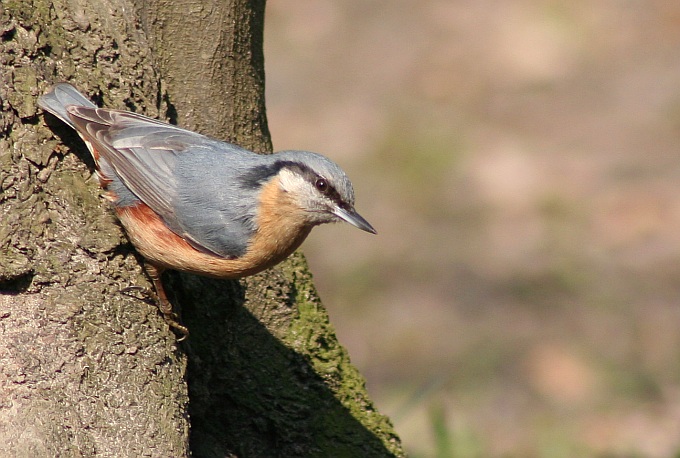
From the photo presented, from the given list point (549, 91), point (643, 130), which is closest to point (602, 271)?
point (643, 130)

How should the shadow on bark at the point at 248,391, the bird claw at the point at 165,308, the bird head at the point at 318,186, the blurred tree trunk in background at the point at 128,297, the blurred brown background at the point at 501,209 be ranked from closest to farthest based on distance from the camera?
the blurred tree trunk in background at the point at 128,297
the bird claw at the point at 165,308
the bird head at the point at 318,186
the shadow on bark at the point at 248,391
the blurred brown background at the point at 501,209

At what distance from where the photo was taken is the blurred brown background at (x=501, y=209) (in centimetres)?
588

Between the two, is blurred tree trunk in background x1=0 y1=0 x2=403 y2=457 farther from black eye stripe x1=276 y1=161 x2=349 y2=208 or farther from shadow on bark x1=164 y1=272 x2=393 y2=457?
black eye stripe x1=276 y1=161 x2=349 y2=208

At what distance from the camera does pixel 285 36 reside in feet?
30.8

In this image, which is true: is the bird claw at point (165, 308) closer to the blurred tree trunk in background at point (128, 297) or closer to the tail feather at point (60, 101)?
the blurred tree trunk in background at point (128, 297)

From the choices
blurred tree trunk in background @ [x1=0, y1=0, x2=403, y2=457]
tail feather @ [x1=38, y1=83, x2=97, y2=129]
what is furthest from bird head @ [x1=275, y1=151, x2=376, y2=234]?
tail feather @ [x1=38, y1=83, x2=97, y2=129]

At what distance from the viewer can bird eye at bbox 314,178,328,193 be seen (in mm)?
3473

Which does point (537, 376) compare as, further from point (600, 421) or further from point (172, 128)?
point (172, 128)

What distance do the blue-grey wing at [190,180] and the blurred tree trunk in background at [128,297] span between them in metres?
0.12

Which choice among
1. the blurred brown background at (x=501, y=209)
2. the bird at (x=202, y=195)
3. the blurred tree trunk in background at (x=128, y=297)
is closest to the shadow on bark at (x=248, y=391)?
the blurred tree trunk in background at (x=128, y=297)

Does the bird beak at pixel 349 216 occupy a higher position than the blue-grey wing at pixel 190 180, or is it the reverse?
the bird beak at pixel 349 216

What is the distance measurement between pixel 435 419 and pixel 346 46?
225 inches

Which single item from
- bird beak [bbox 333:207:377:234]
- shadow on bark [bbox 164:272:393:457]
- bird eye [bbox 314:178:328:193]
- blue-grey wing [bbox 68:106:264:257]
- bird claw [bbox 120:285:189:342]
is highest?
bird eye [bbox 314:178:328:193]

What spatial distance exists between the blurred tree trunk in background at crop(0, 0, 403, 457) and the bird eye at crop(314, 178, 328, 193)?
0.47 metres
